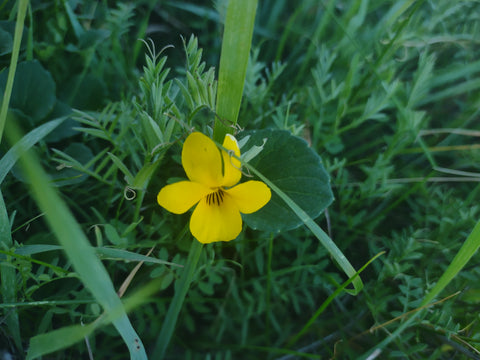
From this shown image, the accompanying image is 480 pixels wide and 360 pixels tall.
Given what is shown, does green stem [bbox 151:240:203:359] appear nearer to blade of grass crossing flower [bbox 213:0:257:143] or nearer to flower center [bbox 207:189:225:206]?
flower center [bbox 207:189:225:206]

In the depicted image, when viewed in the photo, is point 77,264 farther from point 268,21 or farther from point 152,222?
point 268,21

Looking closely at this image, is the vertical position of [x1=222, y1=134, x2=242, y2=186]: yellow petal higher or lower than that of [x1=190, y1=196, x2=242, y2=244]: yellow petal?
higher

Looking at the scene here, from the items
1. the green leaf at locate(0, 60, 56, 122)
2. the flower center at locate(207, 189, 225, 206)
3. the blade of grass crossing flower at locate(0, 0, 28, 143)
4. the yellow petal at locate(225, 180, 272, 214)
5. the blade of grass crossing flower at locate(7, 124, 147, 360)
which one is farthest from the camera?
the green leaf at locate(0, 60, 56, 122)

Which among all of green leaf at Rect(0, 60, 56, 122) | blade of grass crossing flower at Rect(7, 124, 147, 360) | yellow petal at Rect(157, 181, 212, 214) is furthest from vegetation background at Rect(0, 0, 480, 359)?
blade of grass crossing flower at Rect(7, 124, 147, 360)

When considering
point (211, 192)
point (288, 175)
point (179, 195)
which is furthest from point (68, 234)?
point (288, 175)

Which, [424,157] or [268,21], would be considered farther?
[268,21]

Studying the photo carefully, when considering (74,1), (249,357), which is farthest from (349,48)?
(249,357)

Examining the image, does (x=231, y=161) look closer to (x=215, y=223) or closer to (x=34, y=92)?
(x=215, y=223)
